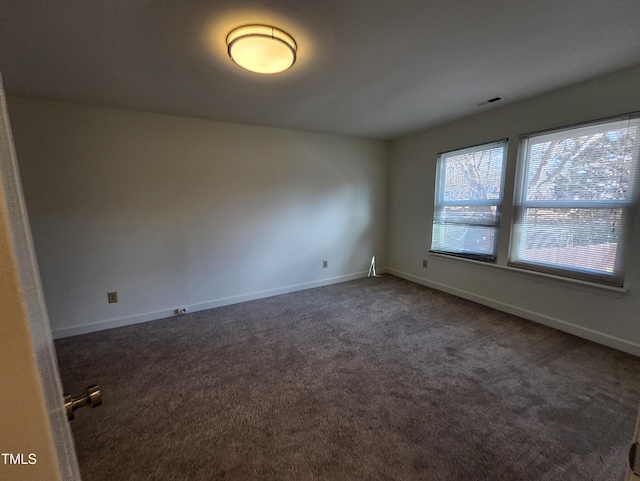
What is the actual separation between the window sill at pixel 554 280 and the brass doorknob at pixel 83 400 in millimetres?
3505

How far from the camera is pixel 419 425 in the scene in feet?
5.21

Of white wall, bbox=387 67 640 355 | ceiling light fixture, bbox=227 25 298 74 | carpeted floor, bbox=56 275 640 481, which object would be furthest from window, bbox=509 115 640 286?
ceiling light fixture, bbox=227 25 298 74

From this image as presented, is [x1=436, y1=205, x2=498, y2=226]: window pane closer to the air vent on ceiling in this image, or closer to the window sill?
the window sill

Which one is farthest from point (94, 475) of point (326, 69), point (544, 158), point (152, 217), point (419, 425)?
point (544, 158)

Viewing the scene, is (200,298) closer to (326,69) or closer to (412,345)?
(412,345)

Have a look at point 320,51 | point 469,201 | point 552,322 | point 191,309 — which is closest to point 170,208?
point 191,309

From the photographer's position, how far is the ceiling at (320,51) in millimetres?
1462

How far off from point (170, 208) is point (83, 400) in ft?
9.44

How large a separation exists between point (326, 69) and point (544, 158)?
2382mm

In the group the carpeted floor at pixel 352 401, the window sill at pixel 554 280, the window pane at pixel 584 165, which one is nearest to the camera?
the carpeted floor at pixel 352 401

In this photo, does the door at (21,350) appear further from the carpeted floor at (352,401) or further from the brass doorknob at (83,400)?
the carpeted floor at (352,401)

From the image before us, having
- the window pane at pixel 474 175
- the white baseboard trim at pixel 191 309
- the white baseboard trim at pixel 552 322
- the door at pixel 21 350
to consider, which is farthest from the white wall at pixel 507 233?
the door at pixel 21 350

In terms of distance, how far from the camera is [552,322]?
2732 millimetres

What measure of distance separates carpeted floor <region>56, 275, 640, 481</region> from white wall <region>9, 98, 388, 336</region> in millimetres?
549
